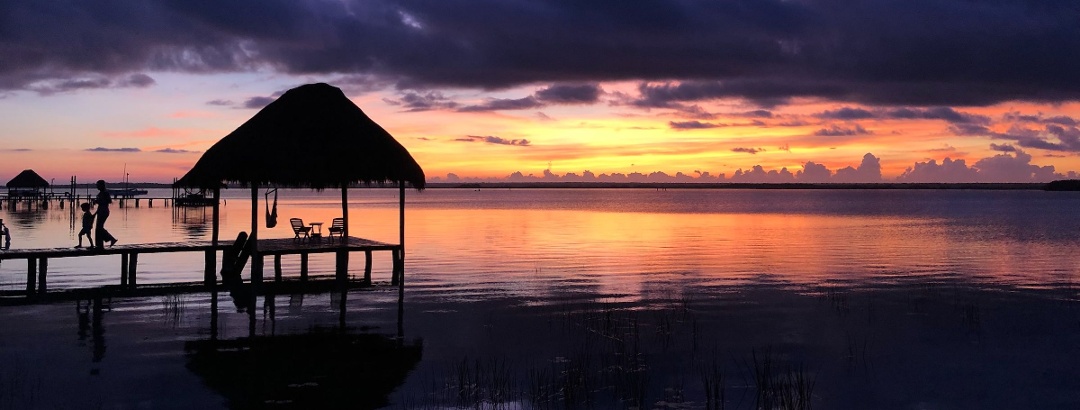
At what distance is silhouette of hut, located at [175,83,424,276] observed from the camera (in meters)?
17.5

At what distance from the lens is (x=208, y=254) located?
18.2 meters

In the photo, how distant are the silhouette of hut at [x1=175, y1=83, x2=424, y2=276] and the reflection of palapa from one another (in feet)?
21.6

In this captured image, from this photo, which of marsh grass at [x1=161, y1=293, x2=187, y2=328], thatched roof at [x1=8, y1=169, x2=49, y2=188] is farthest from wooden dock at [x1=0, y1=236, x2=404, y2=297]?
thatched roof at [x1=8, y1=169, x2=49, y2=188]

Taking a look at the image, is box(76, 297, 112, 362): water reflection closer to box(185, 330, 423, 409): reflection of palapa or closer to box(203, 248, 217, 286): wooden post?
box(185, 330, 423, 409): reflection of palapa

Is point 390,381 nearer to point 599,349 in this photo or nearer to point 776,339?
point 599,349

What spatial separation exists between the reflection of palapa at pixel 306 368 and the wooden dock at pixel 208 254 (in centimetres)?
662

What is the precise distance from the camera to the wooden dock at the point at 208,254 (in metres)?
16.4

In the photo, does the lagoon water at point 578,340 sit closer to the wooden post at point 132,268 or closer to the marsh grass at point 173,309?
the marsh grass at point 173,309

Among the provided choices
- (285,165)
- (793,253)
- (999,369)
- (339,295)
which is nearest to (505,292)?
(339,295)

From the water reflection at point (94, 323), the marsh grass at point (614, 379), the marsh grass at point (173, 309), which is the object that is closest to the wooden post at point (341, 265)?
the marsh grass at point (173, 309)

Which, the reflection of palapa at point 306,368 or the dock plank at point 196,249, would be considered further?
the dock plank at point 196,249

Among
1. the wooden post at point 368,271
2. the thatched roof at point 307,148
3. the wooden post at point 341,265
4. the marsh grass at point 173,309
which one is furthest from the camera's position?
the wooden post at point 368,271

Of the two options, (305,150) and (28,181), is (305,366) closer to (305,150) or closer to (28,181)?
(305,150)

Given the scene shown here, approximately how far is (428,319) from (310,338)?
7.50 ft
